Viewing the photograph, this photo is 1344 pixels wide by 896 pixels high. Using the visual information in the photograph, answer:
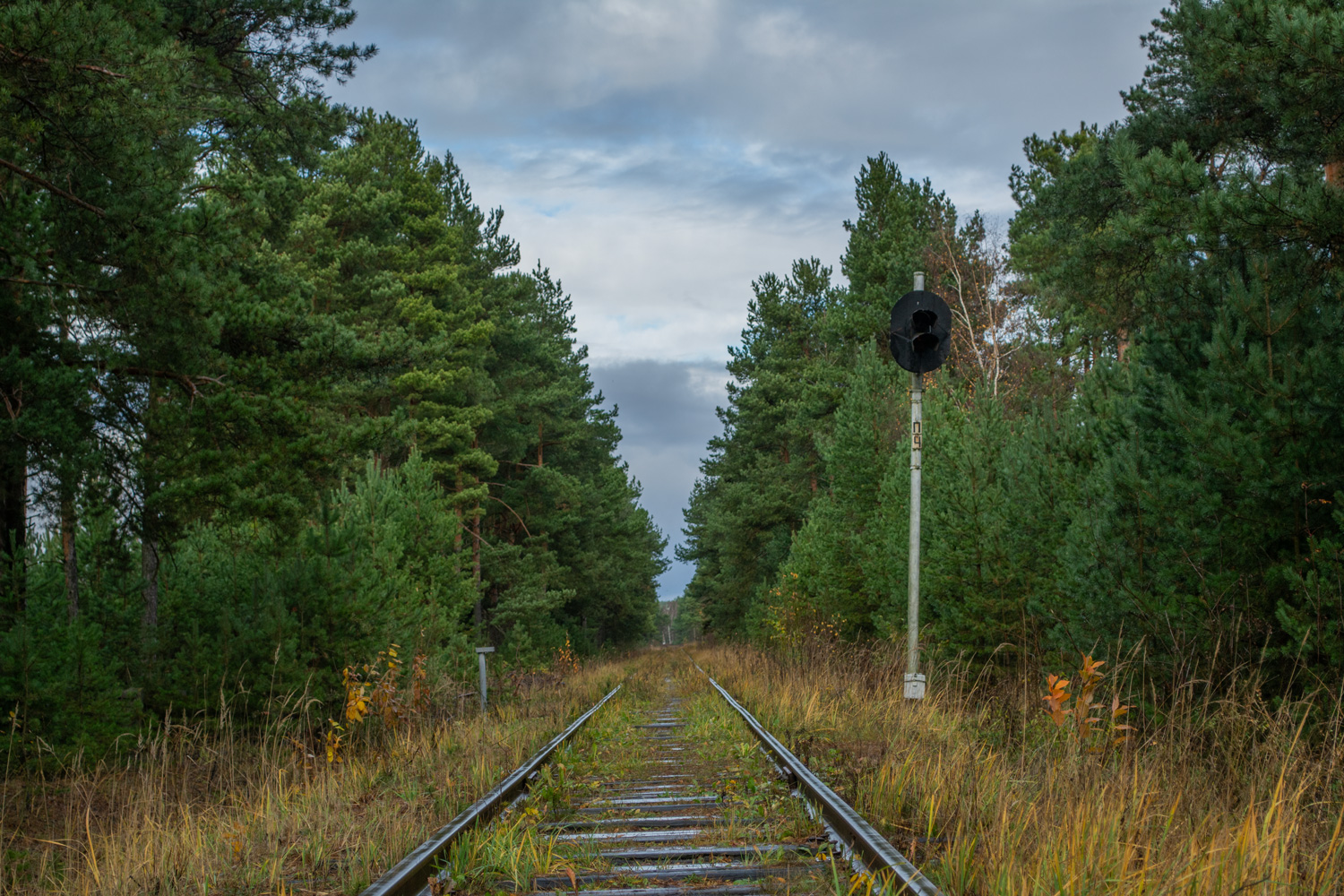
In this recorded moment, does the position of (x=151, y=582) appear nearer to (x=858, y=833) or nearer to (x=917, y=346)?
(x=917, y=346)

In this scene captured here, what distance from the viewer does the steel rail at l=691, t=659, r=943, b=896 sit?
11.2ft

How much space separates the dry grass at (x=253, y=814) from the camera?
422cm

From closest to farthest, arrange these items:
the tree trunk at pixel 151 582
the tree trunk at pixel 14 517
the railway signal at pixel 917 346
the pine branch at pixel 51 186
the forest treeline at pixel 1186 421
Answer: the forest treeline at pixel 1186 421
the pine branch at pixel 51 186
the tree trunk at pixel 14 517
the railway signal at pixel 917 346
the tree trunk at pixel 151 582

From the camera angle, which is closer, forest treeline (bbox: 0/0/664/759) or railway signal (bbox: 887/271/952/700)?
forest treeline (bbox: 0/0/664/759)

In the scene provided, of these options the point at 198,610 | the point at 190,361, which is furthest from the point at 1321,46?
the point at 198,610

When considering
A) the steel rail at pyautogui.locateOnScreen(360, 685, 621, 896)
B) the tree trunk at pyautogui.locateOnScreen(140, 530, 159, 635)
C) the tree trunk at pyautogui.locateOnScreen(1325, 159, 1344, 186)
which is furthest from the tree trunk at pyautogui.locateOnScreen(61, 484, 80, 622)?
the tree trunk at pyautogui.locateOnScreen(1325, 159, 1344, 186)

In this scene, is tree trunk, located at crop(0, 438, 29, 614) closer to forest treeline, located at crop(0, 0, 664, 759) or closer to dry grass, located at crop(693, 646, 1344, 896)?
forest treeline, located at crop(0, 0, 664, 759)

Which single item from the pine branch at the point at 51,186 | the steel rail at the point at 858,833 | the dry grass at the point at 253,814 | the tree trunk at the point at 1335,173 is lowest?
the dry grass at the point at 253,814

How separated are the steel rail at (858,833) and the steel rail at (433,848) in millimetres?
1899

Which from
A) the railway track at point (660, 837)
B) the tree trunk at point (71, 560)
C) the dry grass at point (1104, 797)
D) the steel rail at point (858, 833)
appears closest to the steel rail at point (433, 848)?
the railway track at point (660, 837)

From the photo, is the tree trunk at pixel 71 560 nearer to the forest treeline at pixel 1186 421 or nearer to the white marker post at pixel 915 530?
the white marker post at pixel 915 530

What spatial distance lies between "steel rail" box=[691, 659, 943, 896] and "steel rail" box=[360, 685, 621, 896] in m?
1.90

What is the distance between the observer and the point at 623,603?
49750 mm

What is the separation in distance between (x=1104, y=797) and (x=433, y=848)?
3.00 metres
